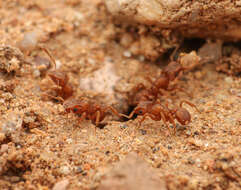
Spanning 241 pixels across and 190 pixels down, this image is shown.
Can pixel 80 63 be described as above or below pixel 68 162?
above

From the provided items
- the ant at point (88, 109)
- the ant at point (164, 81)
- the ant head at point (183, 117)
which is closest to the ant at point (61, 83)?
the ant at point (88, 109)

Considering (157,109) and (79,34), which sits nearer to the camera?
(157,109)

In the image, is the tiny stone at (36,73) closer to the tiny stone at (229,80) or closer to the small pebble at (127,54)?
the small pebble at (127,54)

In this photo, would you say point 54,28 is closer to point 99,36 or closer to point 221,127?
point 99,36

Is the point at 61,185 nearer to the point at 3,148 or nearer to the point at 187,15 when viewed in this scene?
the point at 3,148

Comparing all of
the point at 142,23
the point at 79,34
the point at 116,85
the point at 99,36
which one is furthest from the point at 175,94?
the point at 79,34

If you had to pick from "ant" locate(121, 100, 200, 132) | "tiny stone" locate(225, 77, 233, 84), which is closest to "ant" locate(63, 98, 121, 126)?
"ant" locate(121, 100, 200, 132)

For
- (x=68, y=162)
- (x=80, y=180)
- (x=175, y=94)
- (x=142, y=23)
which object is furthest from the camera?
(x=175, y=94)
